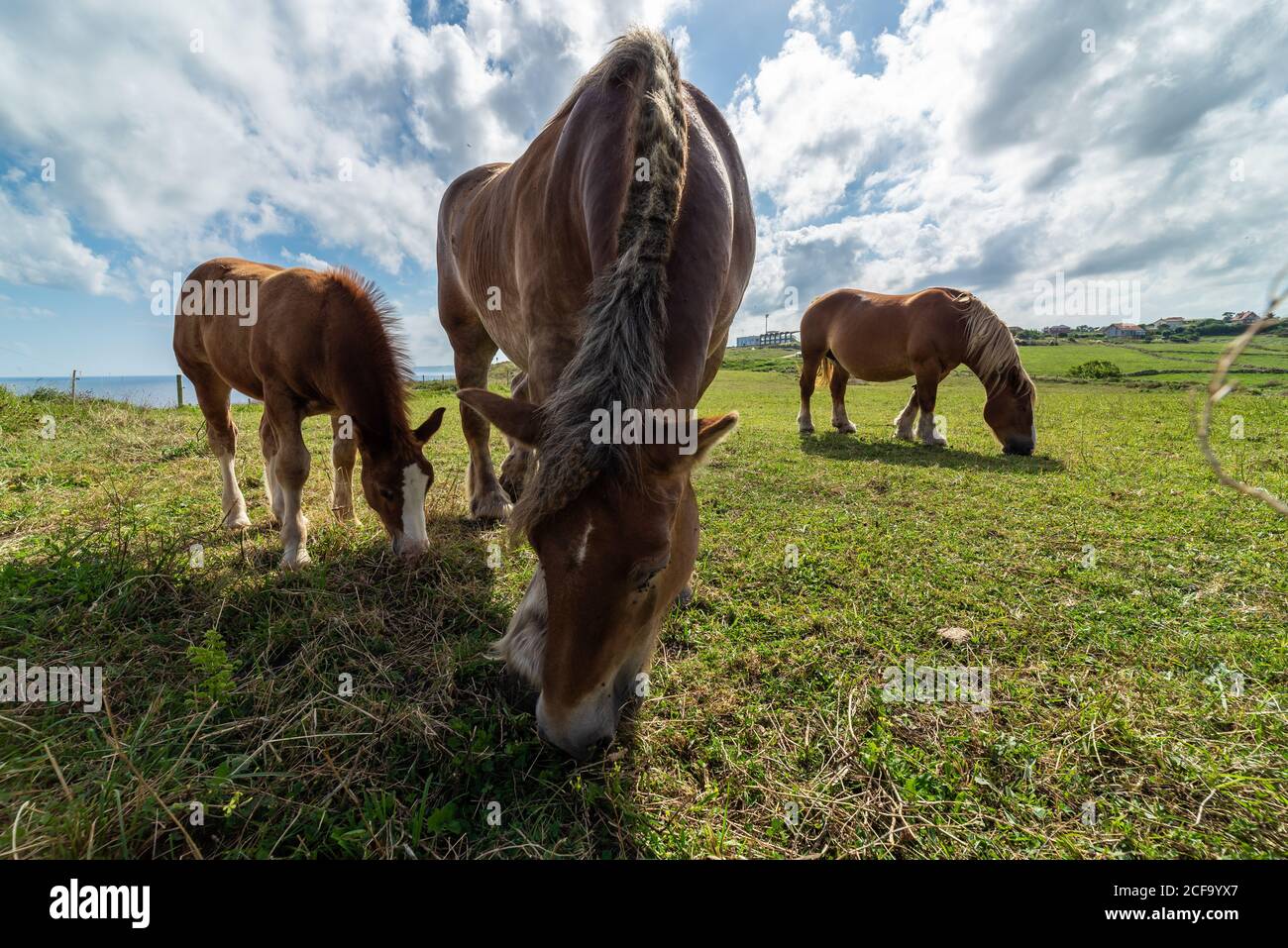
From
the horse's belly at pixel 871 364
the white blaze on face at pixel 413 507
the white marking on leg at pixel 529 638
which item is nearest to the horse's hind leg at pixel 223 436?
the white blaze on face at pixel 413 507

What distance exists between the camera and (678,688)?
271 centimetres

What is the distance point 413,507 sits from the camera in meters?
4.04

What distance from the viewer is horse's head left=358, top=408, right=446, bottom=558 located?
4.02 m

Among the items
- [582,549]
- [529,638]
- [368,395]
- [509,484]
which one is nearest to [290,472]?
[368,395]

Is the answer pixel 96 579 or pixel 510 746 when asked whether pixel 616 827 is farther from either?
pixel 96 579

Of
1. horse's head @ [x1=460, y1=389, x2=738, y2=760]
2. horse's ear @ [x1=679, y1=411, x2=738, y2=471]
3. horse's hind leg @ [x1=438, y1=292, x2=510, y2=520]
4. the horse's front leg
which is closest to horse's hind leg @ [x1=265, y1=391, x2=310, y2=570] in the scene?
horse's hind leg @ [x1=438, y1=292, x2=510, y2=520]

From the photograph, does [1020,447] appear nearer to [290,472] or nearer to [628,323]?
[628,323]

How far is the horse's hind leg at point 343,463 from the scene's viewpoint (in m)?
4.24

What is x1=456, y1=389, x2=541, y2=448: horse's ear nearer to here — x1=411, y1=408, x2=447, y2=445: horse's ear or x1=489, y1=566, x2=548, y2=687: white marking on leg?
x1=489, y1=566, x2=548, y2=687: white marking on leg

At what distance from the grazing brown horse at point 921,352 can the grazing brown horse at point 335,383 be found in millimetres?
8775

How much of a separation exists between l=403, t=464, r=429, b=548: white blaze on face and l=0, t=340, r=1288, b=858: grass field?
259 millimetres

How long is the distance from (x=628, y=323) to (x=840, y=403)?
33.7 feet

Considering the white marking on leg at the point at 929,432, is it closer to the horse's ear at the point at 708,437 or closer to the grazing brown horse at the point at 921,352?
the grazing brown horse at the point at 921,352
